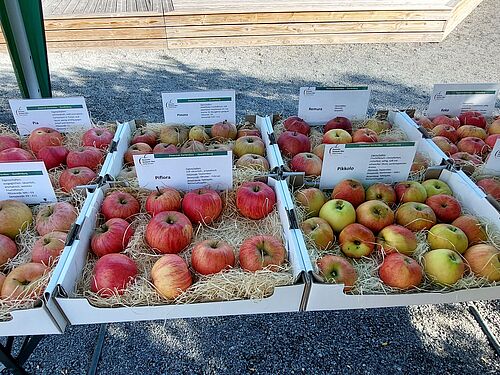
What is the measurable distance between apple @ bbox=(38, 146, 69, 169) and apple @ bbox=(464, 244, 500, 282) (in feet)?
Answer: 5.38

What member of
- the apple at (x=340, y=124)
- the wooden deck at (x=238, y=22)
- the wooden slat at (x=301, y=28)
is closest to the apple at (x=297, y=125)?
the apple at (x=340, y=124)

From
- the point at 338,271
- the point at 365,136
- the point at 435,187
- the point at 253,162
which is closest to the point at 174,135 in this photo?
the point at 253,162

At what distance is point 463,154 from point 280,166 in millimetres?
863

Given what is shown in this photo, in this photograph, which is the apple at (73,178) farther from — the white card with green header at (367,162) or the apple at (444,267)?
the apple at (444,267)

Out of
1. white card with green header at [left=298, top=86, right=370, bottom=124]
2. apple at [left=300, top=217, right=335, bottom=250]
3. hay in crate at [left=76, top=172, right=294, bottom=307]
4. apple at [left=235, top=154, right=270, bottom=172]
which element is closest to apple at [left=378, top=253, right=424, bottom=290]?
apple at [left=300, top=217, right=335, bottom=250]

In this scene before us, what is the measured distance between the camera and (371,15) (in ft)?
16.2

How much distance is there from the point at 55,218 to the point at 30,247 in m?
0.12

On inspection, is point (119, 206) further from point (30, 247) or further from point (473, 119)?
point (473, 119)

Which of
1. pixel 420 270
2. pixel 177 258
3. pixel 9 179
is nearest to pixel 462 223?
pixel 420 270

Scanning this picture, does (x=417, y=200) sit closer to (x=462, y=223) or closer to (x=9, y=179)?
(x=462, y=223)

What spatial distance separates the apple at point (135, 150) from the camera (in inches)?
67.4

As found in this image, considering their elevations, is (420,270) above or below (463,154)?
below

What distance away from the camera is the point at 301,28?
505 centimetres

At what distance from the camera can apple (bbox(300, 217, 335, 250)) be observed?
4.23ft
